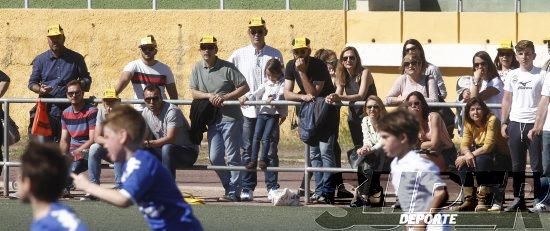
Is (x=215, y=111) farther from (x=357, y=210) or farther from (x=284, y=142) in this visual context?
(x=284, y=142)

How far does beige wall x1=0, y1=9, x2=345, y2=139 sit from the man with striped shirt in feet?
22.0

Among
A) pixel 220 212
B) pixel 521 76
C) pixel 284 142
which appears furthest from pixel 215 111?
pixel 284 142

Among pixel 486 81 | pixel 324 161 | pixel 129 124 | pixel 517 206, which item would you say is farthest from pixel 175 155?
pixel 129 124

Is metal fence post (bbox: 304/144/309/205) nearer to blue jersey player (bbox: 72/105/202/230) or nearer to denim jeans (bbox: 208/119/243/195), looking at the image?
denim jeans (bbox: 208/119/243/195)

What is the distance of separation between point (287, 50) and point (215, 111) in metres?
6.85

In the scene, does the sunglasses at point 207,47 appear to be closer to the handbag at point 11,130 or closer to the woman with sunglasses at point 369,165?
the woman with sunglasses at point 369,165

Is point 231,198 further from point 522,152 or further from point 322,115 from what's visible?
point 522,152

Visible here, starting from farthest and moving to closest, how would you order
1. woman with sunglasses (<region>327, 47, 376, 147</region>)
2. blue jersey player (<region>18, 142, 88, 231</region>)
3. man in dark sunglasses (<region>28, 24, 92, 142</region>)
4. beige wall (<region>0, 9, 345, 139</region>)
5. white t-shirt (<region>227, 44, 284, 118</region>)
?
1. beige wall (<region>0, 9, 345, 139</region>)
2. white t-shirt (<region>227, 44, 284, 118</region>)
3. man in dark sunglasses (<region>28, 24, 92, 142</region>)
4. woman with sunglasses (<region>327, 47, 376, 147</region>)
5. blue jersey player (<region>18, 142, 88, 231</region>)

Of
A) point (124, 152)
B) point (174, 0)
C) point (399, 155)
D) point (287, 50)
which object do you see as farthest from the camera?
point (174, 0)

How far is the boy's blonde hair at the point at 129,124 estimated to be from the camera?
7.22 metres

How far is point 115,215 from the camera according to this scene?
12664mm

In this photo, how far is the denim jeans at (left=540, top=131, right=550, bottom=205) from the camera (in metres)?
12.1

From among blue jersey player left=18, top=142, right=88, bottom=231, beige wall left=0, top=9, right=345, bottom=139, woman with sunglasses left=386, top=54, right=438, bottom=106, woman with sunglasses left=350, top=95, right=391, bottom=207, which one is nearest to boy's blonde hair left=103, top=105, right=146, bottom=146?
blue jersey player left=18, top=142, right=88, bottom=231

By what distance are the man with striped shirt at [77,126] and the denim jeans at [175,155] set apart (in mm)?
770
